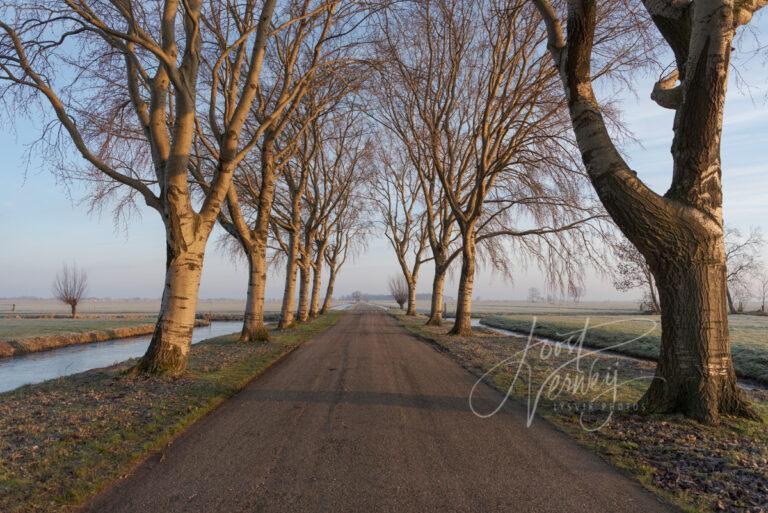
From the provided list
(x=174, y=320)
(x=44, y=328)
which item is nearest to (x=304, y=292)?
(x=44, y=328)

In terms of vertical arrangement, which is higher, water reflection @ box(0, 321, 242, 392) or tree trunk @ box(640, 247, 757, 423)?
tree trunk @ box(640, 247, 757, 423)

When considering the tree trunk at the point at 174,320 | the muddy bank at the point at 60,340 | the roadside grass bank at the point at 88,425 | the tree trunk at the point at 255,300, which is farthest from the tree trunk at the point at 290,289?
the tree trunk at the point at 174,320

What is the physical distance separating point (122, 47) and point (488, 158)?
1287cm

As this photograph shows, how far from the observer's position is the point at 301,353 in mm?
13227

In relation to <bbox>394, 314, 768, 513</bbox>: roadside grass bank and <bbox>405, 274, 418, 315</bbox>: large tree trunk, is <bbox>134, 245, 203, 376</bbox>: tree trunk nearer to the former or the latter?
<bbox>394, 314, 768, 513</bbox>: roadside grass bank

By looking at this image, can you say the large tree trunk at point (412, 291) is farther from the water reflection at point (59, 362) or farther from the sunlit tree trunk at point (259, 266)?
the sunlit tree trunk at point (259, 266)

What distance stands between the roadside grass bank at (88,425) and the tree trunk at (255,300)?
5862 mm

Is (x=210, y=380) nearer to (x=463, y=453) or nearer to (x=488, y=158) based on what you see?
(x=463, y=453)

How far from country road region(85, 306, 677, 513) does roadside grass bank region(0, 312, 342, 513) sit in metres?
0.26

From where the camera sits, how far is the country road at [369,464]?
Answer: 3625mm

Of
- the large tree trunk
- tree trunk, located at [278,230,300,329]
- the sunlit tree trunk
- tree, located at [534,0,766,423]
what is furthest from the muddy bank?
the large tree trunk

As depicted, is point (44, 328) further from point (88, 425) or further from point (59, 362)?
point (88, 425)

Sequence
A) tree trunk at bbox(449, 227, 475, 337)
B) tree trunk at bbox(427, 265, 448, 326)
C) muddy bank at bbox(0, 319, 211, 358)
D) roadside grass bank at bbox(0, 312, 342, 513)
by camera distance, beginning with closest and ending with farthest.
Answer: roadside grass bank at bbox(0, 312, 342, 513), muddy bank at bbox(0, 319, 211, 358), tree trunk at bbox(449, 227, 475, 337), tree trunk at bbox(427, 265, 448, 326)

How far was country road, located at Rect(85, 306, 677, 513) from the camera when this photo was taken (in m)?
3.62
